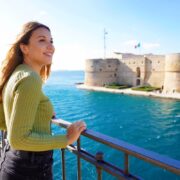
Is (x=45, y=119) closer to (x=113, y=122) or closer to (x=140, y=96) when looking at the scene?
(x=113, y=122)

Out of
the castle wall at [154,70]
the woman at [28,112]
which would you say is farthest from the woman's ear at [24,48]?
the castle wall at [154,70]

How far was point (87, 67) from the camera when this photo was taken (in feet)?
149

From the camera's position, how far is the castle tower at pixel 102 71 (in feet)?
144

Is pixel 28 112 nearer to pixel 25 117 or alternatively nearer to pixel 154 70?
pixel 25 117

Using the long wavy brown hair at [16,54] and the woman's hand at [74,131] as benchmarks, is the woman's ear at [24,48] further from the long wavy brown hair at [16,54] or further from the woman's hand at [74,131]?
the woman's hand at [74,131]

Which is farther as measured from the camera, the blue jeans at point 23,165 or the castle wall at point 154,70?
the castle wall at point 154,70

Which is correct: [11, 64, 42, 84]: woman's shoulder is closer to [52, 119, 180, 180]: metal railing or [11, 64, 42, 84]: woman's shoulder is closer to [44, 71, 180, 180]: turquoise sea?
[52, 119, 180, 180]: metal railing

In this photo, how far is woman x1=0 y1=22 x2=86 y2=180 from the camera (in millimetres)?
1177

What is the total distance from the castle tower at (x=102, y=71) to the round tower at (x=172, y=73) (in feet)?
37.4

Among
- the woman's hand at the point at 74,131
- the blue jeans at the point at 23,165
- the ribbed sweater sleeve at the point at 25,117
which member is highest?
the ribbed sweater sleeve at the point at 25,117

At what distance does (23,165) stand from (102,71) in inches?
1685

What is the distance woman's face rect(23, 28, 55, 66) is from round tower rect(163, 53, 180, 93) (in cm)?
3393

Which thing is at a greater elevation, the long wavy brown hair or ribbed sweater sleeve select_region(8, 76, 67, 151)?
the long wavy brown hair

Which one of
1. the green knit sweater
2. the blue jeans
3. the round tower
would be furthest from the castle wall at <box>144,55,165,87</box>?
the green knit sweater
